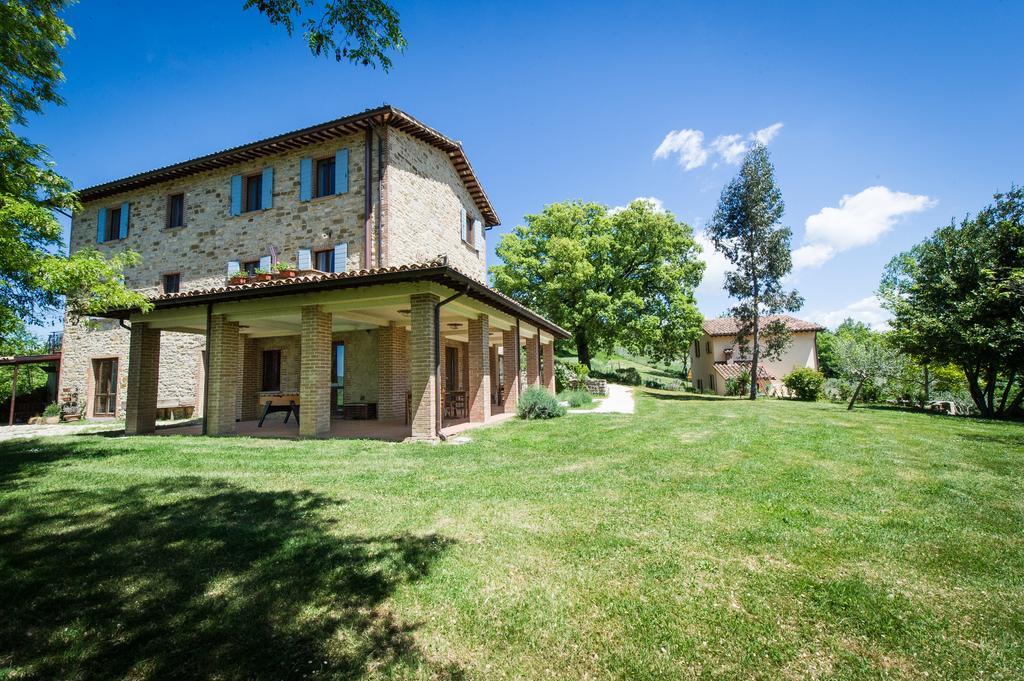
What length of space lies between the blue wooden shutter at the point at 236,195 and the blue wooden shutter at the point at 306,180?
2569 millimetres

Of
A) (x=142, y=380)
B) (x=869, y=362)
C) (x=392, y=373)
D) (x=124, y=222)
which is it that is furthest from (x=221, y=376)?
(x=869, y=362)

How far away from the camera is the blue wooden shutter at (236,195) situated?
14.4 metres

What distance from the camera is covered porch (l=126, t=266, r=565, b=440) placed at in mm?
8477

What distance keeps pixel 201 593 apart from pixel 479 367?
27.6 ft

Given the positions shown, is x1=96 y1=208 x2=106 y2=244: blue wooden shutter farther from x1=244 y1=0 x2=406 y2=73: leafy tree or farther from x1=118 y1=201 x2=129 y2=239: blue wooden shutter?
x1=244 y1=0 x2=406 y2=73: leafy tree

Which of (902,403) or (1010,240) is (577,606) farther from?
(902,403)

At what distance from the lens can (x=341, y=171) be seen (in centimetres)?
1298

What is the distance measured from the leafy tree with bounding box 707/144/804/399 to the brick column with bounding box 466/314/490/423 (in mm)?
18199

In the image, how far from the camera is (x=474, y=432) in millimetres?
9352

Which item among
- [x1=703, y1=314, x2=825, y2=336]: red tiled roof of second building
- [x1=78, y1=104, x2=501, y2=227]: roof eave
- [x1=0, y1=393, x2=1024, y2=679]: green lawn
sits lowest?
[x1=0, y1=393, x2=1024, y2=679]: green lawn

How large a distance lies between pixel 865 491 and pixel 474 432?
663cm

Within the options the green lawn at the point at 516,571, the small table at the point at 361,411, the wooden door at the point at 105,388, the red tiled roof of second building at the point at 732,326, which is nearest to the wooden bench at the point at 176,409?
the wooden door at the point at 105,388

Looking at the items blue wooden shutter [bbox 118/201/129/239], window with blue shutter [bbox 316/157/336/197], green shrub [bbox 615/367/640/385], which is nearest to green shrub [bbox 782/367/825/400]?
green shrub [bbox 615/367/640/385]

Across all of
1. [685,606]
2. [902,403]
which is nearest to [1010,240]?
[902,403]
